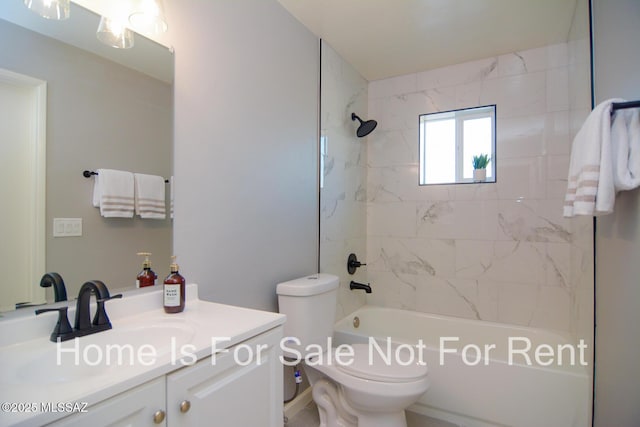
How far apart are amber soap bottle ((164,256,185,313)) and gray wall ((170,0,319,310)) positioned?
14cm

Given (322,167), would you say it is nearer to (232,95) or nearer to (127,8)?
(232,95)

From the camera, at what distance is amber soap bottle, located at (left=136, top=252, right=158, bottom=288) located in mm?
1245

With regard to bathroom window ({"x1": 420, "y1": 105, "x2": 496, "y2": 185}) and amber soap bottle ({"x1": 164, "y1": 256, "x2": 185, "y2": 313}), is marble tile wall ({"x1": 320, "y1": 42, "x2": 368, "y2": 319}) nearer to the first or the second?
bathroom window ({"x1": 420, "y1": 105, "x2": 496, "y2": 185})

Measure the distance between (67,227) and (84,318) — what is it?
0.31 meters

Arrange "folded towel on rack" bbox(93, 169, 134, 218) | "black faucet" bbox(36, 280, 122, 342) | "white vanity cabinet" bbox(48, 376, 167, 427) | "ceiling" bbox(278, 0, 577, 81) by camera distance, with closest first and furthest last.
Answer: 1. "white vanity cabinet" bbox(48, 376, 167, 427)
2. "black faucet" bbox(36, 280, 122, 342)
3. "folded towel on rack" bbox(93, 169, 134, 218)
4. "ceiling" bbox(278, 0, 577, 81)

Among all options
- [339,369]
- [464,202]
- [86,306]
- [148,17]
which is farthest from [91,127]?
[464,202]

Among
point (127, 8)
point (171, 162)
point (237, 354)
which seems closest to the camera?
point (237, 354)

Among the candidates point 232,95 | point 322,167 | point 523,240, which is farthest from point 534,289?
point 232,95

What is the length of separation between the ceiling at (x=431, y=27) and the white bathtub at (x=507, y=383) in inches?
79.4

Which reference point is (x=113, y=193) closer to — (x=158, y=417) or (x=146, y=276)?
(x=146, y=276)

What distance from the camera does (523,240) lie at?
239 centimetres

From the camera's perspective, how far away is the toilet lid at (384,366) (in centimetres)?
155

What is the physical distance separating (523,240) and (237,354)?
226 cm

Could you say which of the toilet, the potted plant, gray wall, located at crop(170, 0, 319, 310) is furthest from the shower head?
the toilet
